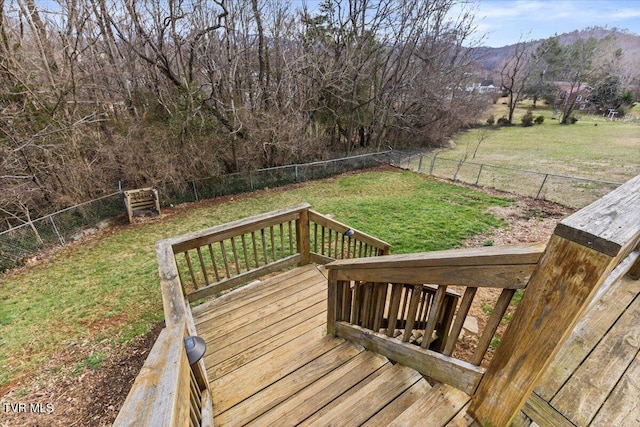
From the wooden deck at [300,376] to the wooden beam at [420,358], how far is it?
0.20 feet

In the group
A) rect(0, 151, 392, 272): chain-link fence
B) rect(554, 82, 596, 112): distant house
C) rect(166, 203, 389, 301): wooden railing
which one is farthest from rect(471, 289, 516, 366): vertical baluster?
rect(554, 82, 596, 112): distant house

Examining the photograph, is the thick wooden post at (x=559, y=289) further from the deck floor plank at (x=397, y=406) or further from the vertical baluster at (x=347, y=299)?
the vertical baluster at (x=347, y=299)

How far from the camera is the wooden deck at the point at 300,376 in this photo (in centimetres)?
149

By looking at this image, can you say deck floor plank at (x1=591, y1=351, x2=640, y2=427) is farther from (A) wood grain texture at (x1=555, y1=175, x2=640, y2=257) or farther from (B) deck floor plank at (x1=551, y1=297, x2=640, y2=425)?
(A) wood grain texture at (x1=555, y1=175, x2=640, y2=257)

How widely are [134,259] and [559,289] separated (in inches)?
271

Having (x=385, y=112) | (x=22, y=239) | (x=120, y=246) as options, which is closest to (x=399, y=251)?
(x=120, y=246)

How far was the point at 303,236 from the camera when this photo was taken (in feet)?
11.8

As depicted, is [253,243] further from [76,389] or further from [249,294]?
[76,389]

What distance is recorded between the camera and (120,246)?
631cm

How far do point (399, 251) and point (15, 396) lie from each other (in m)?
5.67

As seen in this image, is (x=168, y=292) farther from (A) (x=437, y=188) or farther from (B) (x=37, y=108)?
(A) (x=437, y=188)

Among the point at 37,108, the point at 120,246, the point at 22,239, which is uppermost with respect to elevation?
the point at 37,108

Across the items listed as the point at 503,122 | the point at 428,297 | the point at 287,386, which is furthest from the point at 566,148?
the point at 287,386

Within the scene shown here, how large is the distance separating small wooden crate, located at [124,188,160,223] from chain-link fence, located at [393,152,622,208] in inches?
404
